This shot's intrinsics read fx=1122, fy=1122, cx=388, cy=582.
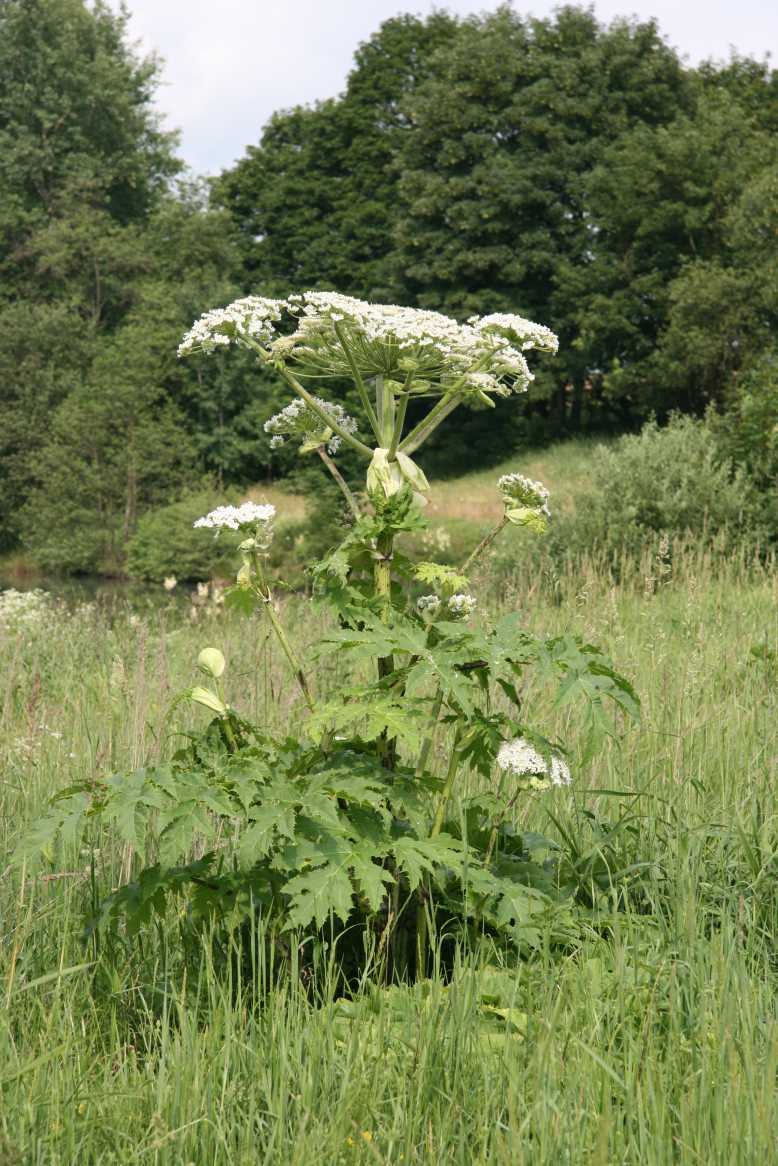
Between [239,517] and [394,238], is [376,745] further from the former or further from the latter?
[394,238]

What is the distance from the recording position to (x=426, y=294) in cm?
3594

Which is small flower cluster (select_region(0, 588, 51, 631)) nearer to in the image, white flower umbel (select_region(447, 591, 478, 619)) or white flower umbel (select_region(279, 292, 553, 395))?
white flower umbel (select_region(279, 292, 553, 395))

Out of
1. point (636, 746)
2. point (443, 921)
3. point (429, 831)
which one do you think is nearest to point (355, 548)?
point (429, 831)

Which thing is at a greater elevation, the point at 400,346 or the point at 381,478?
the point at 400,346

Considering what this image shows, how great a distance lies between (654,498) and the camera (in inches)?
511

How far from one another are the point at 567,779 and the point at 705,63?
41.3 meters

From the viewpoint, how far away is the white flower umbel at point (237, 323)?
2.83 meters

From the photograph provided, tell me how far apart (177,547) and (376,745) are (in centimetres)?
2830

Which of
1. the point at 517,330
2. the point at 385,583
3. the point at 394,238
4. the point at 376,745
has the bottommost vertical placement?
the point at 376,745

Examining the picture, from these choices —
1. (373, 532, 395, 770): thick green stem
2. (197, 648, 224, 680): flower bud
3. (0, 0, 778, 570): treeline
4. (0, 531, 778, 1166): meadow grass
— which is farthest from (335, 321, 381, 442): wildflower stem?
(0, 0, 778, 570): treeline

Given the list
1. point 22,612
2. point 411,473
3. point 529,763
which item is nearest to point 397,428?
point 411,473

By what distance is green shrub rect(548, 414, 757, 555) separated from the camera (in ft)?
41.2

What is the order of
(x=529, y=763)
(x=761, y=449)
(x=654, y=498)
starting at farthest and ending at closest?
(x=761, y=449) → (x=654, y=498) → (x=529, y=763)

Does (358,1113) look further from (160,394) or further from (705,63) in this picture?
(705,63)
